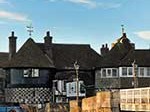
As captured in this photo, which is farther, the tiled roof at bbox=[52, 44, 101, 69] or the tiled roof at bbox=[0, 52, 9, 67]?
the tiled roof at bbox=[0, 52, 9, 67]

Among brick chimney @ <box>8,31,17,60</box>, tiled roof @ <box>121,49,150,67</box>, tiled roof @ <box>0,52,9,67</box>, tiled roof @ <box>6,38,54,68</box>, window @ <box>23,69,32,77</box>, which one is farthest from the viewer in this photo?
tiled roof @ <box>0,52,9,67</box>

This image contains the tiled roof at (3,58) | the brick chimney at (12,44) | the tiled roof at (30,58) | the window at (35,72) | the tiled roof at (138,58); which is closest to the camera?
the tiled roof at (138,58)

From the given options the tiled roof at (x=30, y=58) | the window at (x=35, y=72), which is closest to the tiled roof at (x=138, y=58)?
the tiled roof at (x=30, y=58)

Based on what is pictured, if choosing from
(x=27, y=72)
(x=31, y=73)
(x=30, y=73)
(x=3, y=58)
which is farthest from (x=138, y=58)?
(x=3, y=58)

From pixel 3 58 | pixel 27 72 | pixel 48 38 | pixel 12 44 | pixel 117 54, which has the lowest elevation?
pixel 27 72

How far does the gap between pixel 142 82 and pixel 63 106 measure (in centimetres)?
2123

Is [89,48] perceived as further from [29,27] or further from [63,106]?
[63,106]

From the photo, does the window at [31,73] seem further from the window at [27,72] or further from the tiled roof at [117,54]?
the tiled roof at [117,54]

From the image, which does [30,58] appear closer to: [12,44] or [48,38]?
[48,38]

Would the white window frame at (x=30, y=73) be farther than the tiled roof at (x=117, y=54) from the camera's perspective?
Yes

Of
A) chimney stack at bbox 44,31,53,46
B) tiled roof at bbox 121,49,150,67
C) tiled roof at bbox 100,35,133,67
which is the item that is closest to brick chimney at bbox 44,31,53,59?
chimney stack at bbox 44,31,53,46

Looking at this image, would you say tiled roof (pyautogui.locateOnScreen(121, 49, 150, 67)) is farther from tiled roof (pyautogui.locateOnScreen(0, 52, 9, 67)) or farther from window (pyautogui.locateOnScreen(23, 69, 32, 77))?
tiled roof (pyautogui.locateOnScreen(0, 52, 9, 67))

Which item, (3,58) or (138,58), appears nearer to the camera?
(138,58)

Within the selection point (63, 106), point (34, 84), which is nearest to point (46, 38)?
point (34, 84)
